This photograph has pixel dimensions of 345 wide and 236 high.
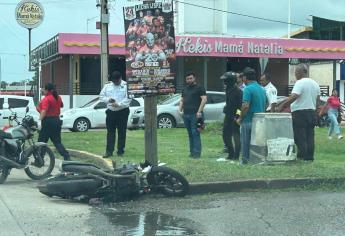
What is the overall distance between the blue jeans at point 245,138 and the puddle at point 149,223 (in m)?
3.27

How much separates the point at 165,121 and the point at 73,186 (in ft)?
48.0

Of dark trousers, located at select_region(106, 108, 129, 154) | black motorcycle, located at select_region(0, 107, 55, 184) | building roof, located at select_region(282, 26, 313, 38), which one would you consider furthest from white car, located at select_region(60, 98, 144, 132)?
building roof, located at select_region(282, 26, 313, 38)

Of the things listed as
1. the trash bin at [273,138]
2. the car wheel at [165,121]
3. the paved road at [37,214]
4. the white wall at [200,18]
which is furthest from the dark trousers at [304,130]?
the white wall at [200,18]

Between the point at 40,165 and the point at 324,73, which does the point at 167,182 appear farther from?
the point at 324,73

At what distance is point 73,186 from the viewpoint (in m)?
8.05

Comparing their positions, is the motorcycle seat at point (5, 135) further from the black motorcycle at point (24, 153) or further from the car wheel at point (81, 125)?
the car wheel at point (81, 125)

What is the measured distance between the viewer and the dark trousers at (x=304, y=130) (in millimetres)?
10227

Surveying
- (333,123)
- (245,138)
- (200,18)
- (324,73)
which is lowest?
(333,123)

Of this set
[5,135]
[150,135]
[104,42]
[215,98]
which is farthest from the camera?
[215,98]

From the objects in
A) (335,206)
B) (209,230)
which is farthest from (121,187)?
(335,206)

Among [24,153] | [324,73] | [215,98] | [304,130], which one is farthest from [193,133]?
[324,73]

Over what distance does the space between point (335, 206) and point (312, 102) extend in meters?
3.01

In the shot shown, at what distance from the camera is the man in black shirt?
444 inches

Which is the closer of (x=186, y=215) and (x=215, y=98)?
(x=186, y=215)
